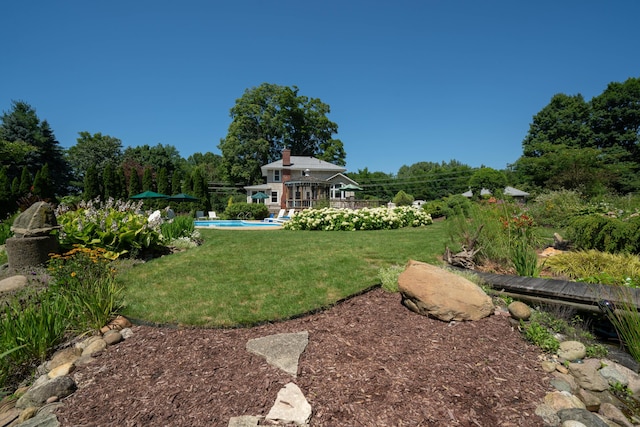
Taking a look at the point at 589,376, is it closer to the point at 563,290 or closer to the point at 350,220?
the point at 563,290

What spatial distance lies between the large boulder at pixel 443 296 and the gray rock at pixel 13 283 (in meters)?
5.61

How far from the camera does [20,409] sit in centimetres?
241

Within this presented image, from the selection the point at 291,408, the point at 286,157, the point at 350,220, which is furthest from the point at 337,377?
the point at 286,157

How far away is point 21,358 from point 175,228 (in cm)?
585

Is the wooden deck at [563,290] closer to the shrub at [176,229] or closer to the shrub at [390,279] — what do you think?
the shrub at [390,279]

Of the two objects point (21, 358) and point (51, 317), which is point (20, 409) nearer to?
point (21, 358)

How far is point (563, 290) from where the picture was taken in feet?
13.1

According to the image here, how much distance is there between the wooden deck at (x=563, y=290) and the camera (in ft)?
11.8

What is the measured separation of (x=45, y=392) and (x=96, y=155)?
44.6 metres

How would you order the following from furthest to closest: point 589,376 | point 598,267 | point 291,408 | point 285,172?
point 285,172 → point 598,267 → point 589,376 → point 291,408

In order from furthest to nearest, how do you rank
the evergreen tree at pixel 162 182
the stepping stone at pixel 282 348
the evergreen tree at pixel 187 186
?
the evergreen tree at pixel 187 186
the evergreen tree at pixel 162 182
the stepping stone at pixel 282 348

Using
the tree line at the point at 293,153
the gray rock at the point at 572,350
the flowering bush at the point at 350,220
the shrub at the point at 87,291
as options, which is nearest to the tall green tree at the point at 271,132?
the tree line at the point at 293,153

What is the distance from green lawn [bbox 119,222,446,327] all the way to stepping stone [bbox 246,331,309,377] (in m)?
0.46

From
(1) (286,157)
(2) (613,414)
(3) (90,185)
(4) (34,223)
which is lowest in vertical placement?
(2) (613,414)
